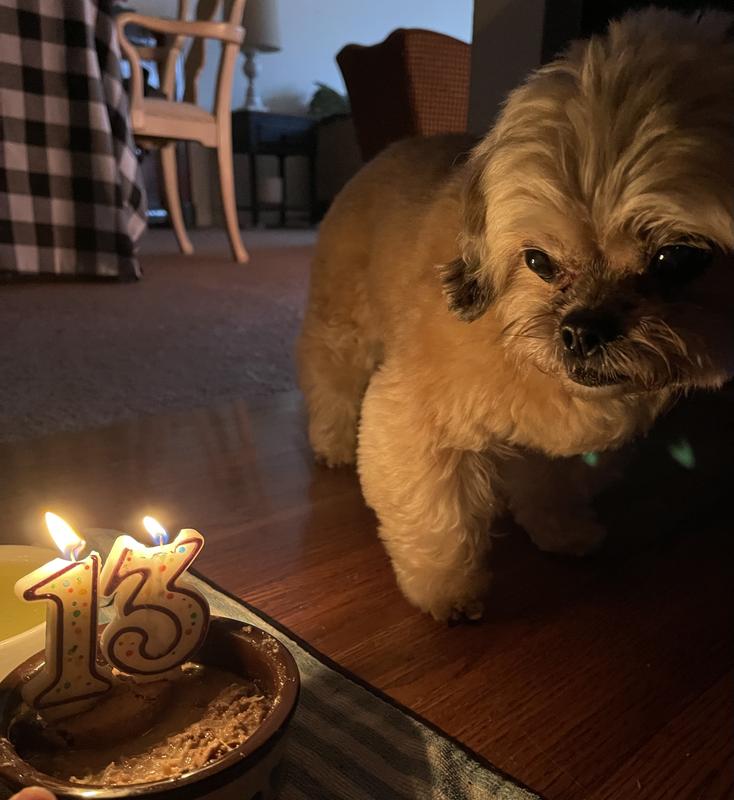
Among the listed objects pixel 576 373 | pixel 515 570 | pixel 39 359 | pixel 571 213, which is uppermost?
pixel 571 213

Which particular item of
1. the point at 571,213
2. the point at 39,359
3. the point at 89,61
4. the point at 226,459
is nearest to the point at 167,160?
the point at 89,61

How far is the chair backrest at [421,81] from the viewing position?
2953mm

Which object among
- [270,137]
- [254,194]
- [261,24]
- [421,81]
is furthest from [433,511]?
[261,24]

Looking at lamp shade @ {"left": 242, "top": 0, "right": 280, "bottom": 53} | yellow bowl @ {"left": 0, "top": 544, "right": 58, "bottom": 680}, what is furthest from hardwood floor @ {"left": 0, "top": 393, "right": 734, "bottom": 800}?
lamp shade @ {"left": 242, "top": 0, "right": 280, "bottom": 53}

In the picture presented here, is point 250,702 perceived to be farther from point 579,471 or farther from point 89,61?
point 89,61

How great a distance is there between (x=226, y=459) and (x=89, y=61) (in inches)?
107

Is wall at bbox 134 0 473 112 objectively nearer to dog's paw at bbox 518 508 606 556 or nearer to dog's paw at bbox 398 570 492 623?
dog's paw at bbox 518 508 606 556

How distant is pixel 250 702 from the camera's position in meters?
0.81

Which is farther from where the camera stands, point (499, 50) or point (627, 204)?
point (499, 50)

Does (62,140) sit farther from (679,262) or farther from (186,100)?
(679,262)

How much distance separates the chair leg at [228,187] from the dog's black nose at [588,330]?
4.34 m

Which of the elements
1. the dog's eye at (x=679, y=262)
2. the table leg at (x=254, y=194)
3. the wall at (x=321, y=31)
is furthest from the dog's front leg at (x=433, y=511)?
the wall at (x=321, y=31)

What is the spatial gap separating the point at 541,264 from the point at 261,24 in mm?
7445

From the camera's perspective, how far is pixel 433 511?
1.25 metres
